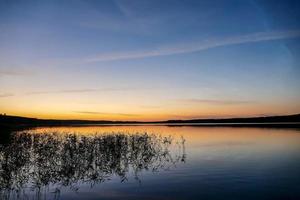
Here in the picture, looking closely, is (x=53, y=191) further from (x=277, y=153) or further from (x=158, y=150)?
(x=277, y=153)

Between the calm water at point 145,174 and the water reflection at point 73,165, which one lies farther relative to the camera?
the water reflection at point 73,165

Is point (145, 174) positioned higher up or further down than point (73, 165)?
further down

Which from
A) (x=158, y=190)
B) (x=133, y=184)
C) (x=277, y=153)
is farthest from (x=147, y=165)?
(x=277, y=153)

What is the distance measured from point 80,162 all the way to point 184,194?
31.6 feet

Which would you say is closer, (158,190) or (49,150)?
(158,190)

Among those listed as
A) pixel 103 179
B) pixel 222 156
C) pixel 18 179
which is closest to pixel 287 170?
pixel 222 156

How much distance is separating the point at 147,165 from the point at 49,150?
28.8 ft

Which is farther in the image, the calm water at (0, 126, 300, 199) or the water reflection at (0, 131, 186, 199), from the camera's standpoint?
the water reflection at (0, 131, 186, 199)

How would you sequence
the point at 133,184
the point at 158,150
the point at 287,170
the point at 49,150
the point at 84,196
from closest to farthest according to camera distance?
the point at 84,196
the point at 133,184
the point at 287,170
the point at 49,150
the point at 158,150

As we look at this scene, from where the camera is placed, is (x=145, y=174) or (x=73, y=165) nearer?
(x=145, y=174)

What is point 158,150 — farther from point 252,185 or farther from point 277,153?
point 252,185

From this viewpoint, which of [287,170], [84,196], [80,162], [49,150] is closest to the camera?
[84,196]

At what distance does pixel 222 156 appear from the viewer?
27.2 metres

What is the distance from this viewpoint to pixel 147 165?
74.7 ft
